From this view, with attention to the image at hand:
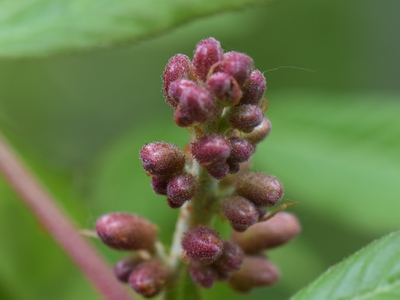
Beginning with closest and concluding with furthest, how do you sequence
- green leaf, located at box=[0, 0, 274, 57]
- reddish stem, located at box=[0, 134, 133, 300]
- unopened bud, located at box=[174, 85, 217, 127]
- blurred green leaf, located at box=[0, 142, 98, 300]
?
unopened bud, located at box=[174, 85, 217, 127], reddish stem, located at box=[0, 134, 133, 300], green leaf, located at box=[0, 0, 274, 57], blurred green leaf, located at box=[0, 142, 98, 300]

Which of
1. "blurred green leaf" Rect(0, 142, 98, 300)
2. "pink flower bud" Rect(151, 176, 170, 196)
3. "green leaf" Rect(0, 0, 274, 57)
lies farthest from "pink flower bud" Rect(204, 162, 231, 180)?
"blurred green leaf" Rect(0, 142, 98, 300)

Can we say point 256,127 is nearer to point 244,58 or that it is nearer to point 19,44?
point 244,58

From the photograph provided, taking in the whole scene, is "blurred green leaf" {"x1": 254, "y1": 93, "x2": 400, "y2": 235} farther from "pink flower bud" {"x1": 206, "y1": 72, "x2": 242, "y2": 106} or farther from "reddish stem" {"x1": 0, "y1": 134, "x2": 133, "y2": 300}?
"pink flower bud" {"x1": 206, "y1": 72, "x2": 242, "y2": 106}

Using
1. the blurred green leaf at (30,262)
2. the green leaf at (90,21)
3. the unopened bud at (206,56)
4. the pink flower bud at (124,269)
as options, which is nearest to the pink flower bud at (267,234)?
the pink flower bud at (124,269)

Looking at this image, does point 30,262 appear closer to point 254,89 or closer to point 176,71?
point 176,71

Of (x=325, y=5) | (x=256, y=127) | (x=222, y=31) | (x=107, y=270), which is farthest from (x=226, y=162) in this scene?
(x=325, y=5)

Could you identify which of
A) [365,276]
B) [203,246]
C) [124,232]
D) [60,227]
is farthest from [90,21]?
[365,276]
